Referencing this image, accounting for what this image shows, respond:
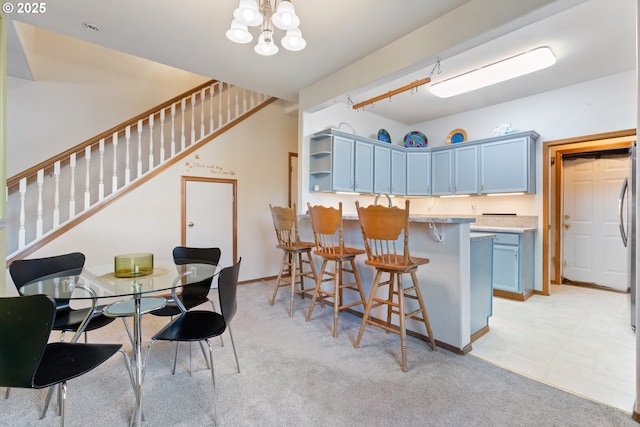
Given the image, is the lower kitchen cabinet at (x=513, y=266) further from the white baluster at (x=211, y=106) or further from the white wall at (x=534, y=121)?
Result: the white baluster at (x=211, y=106)

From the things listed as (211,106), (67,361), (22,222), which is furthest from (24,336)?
(211,106)

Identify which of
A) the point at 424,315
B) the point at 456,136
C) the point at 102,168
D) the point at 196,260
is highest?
the point at 456,136

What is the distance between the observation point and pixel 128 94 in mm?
4016

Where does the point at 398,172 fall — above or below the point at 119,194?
above

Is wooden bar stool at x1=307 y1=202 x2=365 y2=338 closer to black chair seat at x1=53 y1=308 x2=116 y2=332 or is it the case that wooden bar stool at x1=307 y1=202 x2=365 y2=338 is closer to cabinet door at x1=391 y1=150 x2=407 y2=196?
black chair seat at x1=53 y1=308 x2=116 y2=332

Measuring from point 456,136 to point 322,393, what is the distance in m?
4.52

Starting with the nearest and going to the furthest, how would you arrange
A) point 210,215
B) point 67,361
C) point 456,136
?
point 67,361 → point 210,215 → point 456,136

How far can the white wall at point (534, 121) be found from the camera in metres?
3.38

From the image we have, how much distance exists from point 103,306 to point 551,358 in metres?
3.37

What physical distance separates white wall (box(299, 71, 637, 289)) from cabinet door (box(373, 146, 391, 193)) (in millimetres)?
380

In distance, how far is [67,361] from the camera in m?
1.31

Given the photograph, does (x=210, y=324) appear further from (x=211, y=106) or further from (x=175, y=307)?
(x=211, y=106)

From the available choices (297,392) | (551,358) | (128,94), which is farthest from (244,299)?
(128,94)

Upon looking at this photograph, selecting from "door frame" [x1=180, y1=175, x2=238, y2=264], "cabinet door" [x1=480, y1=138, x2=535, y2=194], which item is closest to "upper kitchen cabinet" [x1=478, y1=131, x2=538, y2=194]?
"cabinet door" [x1=480, y1=138, x2=535, y2=194]
